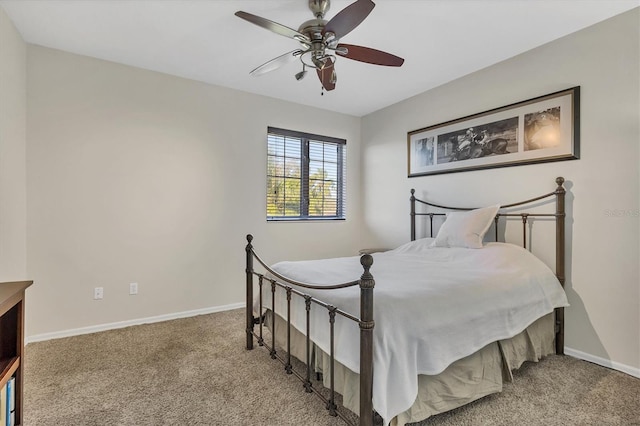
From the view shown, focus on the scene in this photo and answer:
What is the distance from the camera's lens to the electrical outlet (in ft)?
9.90

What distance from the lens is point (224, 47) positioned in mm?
2805

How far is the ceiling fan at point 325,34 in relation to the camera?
1.78 meters

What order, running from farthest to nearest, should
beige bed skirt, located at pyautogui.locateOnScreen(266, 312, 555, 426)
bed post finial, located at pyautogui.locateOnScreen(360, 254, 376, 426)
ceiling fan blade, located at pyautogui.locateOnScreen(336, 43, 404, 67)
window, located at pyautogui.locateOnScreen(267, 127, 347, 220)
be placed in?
window, located at pyautogui.locateOnScreen(267, 127, 347, 220), ceiling fan blade, located at pyautogui.locateOnScreen(336, 43, 404, 67), beige bed skirt, located at pyautogui.locateOnScreen(266, 312, 555, 426), bed post finial, located at pyautogui.locateOnScreen(360, 254, 376, 426)

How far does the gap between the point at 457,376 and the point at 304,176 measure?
309 cm

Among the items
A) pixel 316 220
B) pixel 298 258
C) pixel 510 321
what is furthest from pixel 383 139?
pixel 510 321

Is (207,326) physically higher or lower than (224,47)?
lower

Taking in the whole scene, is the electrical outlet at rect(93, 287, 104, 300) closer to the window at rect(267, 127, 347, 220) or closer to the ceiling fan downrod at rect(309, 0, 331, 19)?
the window at rect(267, 127, 347, 220)

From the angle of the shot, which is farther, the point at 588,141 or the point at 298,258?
the point at 298,258

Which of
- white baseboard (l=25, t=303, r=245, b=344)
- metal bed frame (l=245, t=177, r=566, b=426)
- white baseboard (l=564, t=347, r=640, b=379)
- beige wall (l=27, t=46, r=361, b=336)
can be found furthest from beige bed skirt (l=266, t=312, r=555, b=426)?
beige wall (l=27, t=46, r=361, b=336)

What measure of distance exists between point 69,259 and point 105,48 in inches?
74.9

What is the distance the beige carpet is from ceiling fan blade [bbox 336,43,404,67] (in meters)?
2.19

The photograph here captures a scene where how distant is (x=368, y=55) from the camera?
2.21 metres

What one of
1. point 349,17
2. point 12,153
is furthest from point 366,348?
point 12,153

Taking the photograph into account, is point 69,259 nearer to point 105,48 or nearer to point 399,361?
point 105,48
